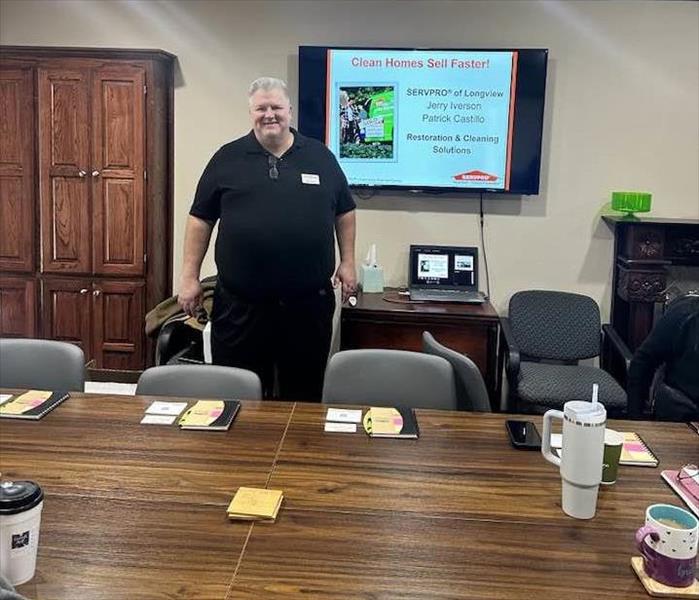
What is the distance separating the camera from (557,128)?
13.4 feet

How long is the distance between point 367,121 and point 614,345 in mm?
1713

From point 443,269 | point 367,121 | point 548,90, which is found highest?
point 548,90

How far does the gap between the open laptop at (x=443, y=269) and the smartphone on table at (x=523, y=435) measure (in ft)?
6.70

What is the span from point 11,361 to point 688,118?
3418 mm

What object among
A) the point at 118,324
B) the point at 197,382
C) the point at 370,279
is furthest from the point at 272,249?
the point at 118,324

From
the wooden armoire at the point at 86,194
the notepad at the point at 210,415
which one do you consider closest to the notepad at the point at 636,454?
the notepad at the point at 210,415

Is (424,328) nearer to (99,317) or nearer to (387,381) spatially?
(387,381)

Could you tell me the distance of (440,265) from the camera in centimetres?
418

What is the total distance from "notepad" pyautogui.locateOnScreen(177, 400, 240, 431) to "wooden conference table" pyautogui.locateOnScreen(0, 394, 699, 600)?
31 millimetres

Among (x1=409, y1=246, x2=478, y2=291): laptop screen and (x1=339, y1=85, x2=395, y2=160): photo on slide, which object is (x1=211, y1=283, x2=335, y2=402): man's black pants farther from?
(x1=339, y1=85, x2=395, y2=160): photo on slide

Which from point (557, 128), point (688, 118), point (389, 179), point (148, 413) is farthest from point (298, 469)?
point (688, 118)

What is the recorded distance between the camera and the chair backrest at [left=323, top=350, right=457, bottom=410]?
2.51 metres

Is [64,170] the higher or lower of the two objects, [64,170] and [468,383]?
the higher

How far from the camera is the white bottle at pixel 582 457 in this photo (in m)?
1.54
